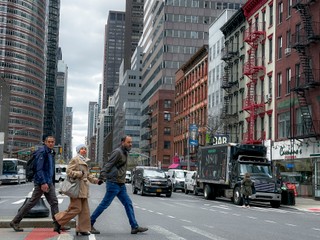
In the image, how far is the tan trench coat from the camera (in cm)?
1015

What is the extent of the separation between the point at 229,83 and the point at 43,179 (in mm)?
45211

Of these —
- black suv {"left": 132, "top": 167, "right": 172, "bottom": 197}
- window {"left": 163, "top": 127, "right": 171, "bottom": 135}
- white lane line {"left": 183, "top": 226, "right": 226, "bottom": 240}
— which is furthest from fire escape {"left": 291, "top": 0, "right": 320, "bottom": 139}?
window {"left": 163, "top": 127, "right": 171, "bottom": 135}

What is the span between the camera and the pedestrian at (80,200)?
10.2 m

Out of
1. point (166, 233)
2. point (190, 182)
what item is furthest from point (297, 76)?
point (166, 233)

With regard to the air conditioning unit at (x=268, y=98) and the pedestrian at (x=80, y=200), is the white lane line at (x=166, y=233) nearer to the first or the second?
the pedestrian at (x=80, y=200)

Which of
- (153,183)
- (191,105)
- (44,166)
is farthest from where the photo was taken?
(191,105)

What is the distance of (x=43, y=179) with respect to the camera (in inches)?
414

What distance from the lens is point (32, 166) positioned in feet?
35.3

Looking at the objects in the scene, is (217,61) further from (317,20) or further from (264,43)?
(317,20)

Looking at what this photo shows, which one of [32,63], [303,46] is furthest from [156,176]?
[32,63]

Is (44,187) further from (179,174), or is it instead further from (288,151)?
(179,174)

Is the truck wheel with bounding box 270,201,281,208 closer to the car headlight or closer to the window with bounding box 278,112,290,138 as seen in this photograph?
the car headlight

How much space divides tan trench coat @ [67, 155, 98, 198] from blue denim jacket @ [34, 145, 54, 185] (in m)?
0.64

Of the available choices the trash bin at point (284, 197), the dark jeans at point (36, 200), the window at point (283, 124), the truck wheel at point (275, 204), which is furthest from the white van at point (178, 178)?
the dark jeans at point (36, 200)
